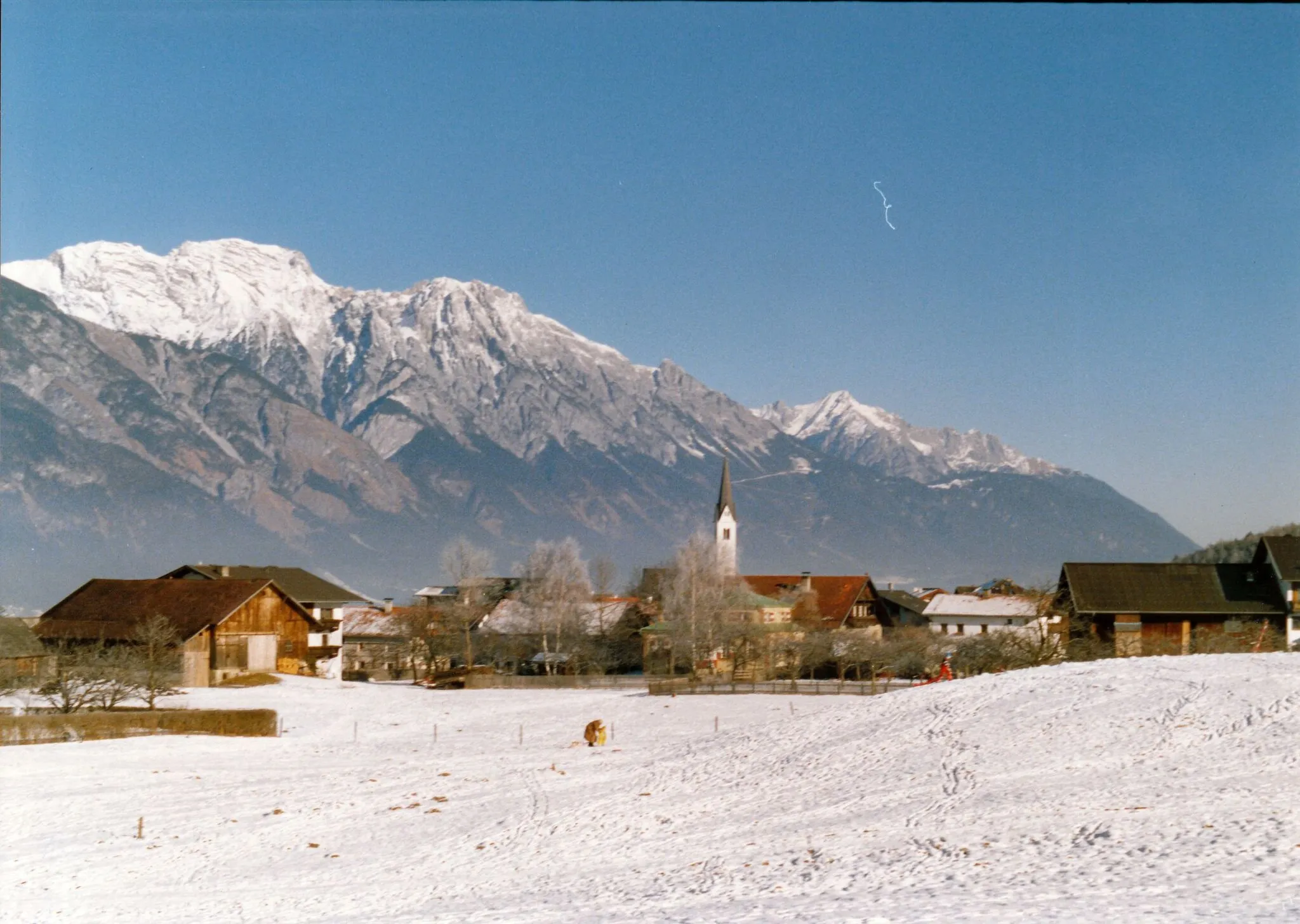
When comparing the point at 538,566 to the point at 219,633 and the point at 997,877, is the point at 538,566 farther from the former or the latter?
the point at 997,877

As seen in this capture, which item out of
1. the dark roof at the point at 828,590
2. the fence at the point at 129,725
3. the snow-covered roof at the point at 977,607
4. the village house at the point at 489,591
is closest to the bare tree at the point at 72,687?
the fence at the point at 129,725

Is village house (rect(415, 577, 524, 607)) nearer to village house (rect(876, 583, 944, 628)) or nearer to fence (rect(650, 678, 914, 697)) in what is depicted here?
village house (rect(876, 583, 944, 628))

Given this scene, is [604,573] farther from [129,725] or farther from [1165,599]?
[129,725]

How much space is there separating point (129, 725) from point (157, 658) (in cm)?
2455

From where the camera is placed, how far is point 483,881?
2866 cm

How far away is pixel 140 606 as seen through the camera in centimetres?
8831

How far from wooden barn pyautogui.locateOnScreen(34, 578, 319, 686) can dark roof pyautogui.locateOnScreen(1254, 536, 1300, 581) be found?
6687 cm

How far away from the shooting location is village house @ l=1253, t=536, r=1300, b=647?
9481 centimetres

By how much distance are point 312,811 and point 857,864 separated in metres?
16.4

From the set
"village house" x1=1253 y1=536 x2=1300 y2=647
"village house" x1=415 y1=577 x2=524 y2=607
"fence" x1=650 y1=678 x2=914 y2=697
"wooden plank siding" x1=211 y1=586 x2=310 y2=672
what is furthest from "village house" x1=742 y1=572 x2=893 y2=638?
"fence" x1=650 y1=678 x2=914 y2=697

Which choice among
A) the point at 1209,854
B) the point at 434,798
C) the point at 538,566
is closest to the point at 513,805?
the point at 434,798

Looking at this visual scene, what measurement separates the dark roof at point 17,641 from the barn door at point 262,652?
40.5 ft

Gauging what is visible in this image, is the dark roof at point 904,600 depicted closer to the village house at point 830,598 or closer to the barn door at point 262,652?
the village house at point 830,598

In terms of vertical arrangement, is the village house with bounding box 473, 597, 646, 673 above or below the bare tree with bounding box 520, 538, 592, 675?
below
